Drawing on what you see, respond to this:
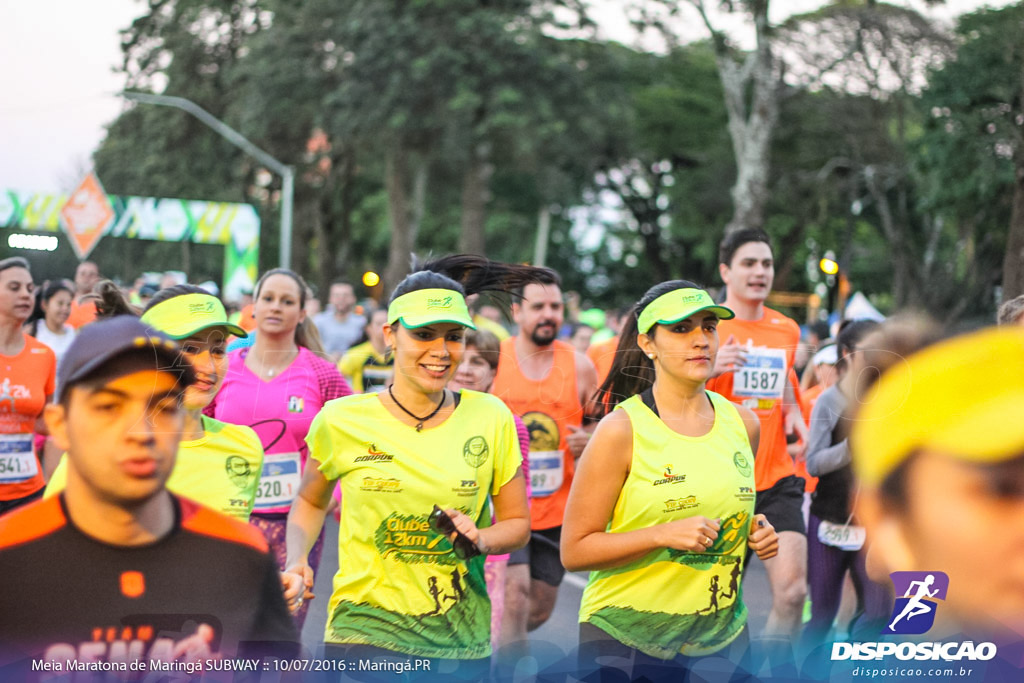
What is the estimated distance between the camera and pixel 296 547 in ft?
11.3

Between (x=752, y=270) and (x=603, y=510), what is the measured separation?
8.27ft

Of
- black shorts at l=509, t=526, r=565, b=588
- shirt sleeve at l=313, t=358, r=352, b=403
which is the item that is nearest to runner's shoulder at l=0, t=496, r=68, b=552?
shirt sleeve at l=313, t=358, r=352, b=403

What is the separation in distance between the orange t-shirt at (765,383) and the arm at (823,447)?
485 millimetres

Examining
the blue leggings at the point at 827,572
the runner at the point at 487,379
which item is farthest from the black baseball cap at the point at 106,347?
the blue leggings at the point at 827,572

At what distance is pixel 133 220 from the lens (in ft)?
21.1

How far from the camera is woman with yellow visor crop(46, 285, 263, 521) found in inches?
94.5

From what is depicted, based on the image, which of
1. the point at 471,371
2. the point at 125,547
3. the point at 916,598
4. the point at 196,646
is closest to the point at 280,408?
the point at 471,371

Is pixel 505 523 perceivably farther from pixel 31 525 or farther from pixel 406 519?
pixel 31 525

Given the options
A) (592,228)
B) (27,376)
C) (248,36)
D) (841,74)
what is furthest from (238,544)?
(592,228)

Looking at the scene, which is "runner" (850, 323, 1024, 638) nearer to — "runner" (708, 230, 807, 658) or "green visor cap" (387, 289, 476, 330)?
"green visor cap" (387, 289, 476, 330)

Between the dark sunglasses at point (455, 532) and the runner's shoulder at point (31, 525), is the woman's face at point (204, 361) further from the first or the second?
the dark sunglasses at point (455, 532)

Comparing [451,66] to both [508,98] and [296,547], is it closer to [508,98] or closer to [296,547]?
[508,98]

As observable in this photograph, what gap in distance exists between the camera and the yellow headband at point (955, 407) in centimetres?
201

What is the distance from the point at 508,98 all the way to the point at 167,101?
6.81 meters
